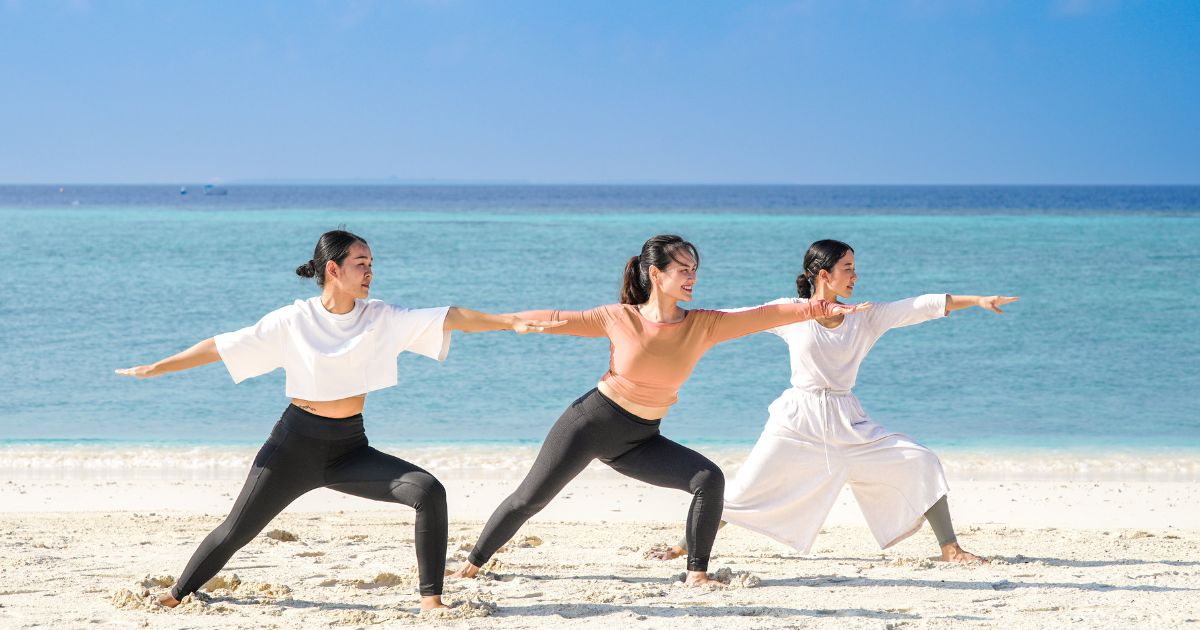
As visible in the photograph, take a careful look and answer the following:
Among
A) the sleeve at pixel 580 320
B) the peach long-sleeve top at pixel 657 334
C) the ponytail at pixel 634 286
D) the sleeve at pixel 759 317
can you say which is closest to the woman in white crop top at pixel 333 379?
the sleeve at pixel 580 320

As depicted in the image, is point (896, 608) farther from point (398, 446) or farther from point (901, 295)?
point (901, 295)

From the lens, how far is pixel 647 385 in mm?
5094

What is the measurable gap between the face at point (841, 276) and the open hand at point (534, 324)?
1382 millimetres

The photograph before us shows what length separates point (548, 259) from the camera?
35.2 m

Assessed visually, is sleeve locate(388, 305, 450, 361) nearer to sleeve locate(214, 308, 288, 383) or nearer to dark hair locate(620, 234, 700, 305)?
sleeve locate(214, 308, 288, 383)

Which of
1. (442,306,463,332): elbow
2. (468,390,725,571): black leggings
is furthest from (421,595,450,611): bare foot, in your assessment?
(442,306,463,332): elbow

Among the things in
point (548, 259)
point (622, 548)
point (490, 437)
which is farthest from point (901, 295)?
point (622, 548)

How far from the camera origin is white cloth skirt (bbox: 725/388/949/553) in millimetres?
5734

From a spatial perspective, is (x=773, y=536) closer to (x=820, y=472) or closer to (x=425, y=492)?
(x=820, y=472)

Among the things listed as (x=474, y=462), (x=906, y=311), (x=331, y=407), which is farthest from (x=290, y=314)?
(x=474, y=462)

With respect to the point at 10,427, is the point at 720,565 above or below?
above

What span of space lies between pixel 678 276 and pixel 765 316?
45 centimetres

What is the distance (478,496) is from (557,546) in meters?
2.04

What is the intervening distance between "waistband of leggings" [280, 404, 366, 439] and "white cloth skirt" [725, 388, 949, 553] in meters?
2.01
